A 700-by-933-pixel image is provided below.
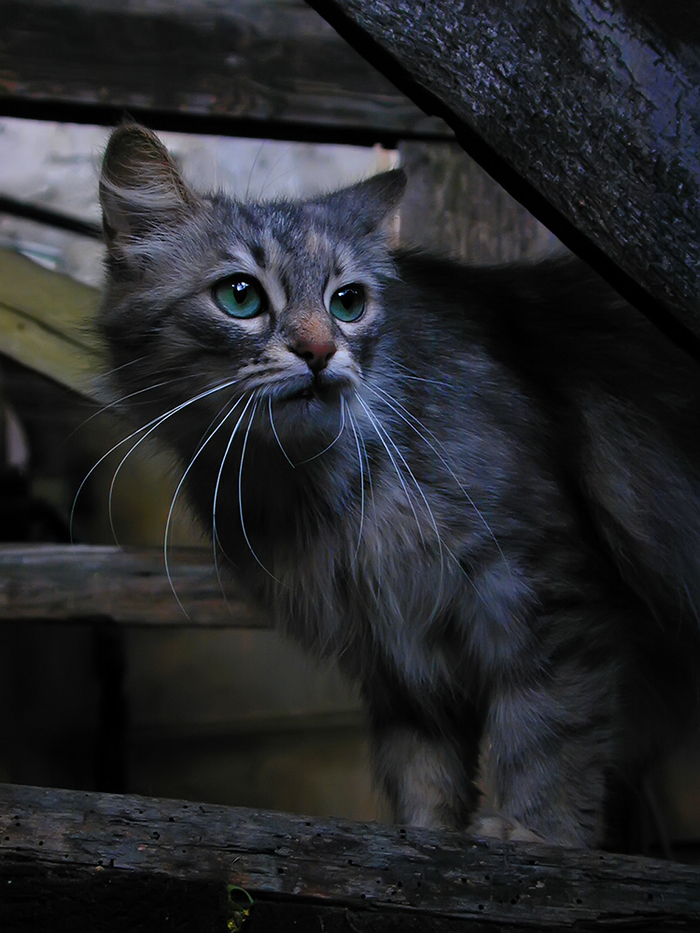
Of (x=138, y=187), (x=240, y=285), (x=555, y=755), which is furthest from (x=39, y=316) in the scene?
(x=555, y=755)

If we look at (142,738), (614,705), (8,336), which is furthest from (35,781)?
(614,705)

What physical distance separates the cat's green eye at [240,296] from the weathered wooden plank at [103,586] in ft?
3.18

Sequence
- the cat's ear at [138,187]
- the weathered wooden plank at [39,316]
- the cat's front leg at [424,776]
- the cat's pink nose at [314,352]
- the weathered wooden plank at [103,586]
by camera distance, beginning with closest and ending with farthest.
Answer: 1. the cat's pink nose at [314,352]
2. the cat's ear at [138,187]
3. the cat's front leg at [424,776]
4. the weathered wooden plank at [103,586]
5. the weathered wooden plank at [39,316]

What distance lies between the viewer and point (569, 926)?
1.23 meters

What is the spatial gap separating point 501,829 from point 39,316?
6.10 feet

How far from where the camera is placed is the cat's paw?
1.76 metres

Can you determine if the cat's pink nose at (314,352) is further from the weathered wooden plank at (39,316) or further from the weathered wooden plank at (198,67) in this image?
the weathered wooden plank at (39,316)

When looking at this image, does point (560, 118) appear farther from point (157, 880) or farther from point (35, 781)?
point (35, 781)

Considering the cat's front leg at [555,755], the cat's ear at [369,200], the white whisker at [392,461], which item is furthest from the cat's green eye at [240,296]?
the cat's front leg at [555,755]

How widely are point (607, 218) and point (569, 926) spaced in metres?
0.82

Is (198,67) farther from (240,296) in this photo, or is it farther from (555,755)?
(555,755)

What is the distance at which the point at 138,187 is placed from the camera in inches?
79.4

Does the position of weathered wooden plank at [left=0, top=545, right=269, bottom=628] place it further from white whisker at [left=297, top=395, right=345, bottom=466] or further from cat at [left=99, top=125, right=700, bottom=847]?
white whisker at [left=297, top=395, right=345, bottom=466]

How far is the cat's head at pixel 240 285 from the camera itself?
1.73 metres
